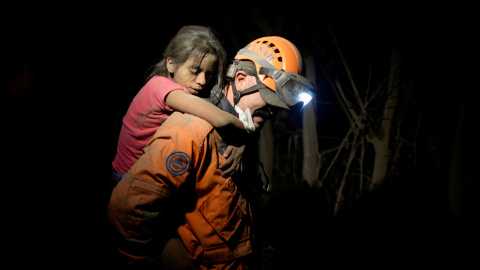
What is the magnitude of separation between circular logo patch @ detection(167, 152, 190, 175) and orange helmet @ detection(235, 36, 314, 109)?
32.8 inches

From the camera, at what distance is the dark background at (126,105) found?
11.5ft

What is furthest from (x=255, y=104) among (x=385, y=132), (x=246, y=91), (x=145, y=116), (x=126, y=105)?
(x=126, y=105)

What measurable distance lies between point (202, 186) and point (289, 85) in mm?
1028

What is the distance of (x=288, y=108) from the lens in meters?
2.06

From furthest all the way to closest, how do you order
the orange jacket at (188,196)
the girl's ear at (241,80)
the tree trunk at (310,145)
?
the tree trunk at (310,145)
the girl's ear at (241,80)
the orange jacket at (188,196)

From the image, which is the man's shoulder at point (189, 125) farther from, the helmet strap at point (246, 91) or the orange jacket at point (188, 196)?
the helmet strap at point (246, 91)

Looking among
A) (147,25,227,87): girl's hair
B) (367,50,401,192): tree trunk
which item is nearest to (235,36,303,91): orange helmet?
(147,25,227,87): girl's hair

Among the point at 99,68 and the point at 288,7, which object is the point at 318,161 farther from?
the point at 99,68

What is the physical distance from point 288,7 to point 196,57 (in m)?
3.19

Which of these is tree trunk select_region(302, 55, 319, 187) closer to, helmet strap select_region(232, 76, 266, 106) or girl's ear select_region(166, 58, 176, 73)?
helmet strap select_region(232, 76, 266, 106)

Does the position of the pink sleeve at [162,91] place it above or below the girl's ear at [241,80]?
below

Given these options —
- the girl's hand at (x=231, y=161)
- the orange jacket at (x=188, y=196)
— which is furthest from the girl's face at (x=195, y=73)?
the girl's hand at (x=231, y=161)

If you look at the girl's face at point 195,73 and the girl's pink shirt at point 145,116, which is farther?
the girl's face at point 195,73

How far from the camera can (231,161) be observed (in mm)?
1740
